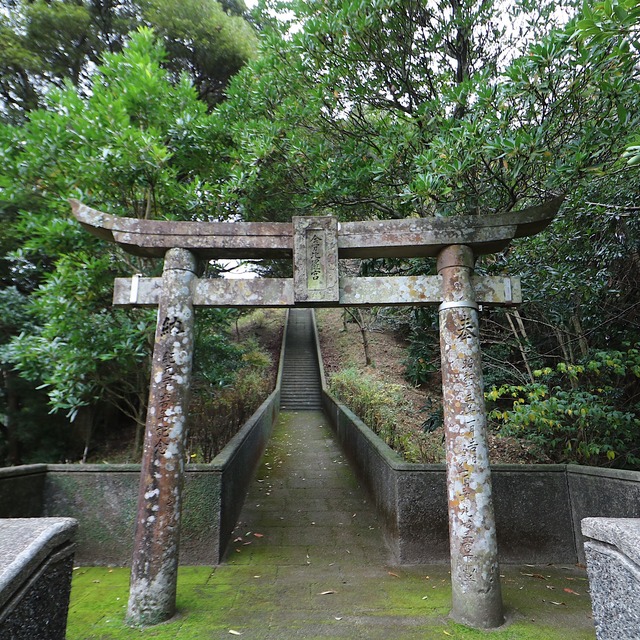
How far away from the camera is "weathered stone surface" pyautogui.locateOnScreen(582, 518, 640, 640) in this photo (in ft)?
6.09

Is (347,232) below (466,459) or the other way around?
the other way around

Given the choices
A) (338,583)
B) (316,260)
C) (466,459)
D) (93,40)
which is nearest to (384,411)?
(338,583)

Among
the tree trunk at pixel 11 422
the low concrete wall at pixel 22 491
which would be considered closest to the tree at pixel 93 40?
the tree trunk at pixel 11 422

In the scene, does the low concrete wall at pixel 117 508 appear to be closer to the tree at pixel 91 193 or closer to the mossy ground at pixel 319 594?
the mossy ground at pixel 319 594

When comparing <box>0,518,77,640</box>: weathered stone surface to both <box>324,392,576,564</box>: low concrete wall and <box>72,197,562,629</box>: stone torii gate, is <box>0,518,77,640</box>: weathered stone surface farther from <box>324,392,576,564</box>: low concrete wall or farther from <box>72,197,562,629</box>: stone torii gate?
<box>324,392,576,564</box>: low concrete wall

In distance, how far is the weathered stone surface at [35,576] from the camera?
182 cm

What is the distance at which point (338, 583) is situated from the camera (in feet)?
12.5

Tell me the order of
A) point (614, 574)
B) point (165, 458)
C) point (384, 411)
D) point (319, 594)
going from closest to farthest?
point (614, 574) < point (165, 458) < point (319, 594) < point (384, 411)

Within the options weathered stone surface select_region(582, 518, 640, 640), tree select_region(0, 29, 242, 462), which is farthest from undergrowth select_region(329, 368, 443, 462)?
tree select_region(0, 29, 242, 462)

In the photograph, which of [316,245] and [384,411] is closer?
[316,245]

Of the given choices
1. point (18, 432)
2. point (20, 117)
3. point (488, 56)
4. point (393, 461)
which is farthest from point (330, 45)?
point (18, 432)

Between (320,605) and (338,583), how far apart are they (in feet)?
1.49

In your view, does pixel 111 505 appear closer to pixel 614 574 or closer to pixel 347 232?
pixel 347 232

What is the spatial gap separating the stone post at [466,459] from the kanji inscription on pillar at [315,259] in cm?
99
